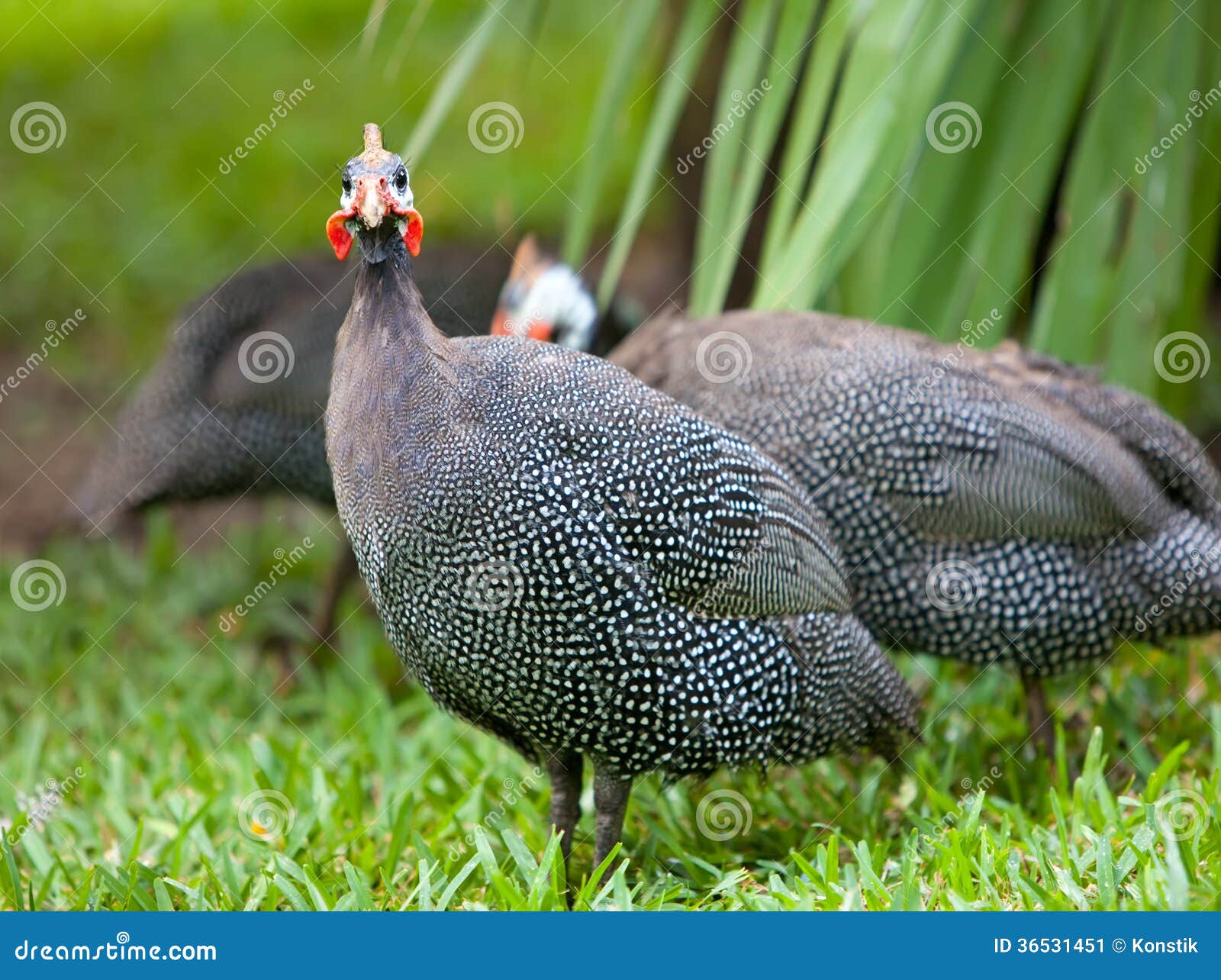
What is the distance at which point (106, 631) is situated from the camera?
5.43 m

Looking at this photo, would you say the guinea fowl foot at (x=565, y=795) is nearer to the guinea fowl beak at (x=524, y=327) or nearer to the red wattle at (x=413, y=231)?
the red wattle at (x=413, y=231)

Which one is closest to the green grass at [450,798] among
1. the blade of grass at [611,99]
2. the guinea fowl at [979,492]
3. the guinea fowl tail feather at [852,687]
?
the guinea fowl tail feather at [852,687]

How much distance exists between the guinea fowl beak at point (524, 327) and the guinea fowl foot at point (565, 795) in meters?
1.55

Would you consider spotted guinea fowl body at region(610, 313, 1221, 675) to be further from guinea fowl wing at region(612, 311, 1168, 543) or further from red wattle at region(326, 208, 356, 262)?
red wattle at region(326, 208, 356, 262)

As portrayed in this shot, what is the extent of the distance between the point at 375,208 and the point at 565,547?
78 cm

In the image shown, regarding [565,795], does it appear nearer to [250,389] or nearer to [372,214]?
[372,214]

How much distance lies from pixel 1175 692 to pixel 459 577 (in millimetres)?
2583

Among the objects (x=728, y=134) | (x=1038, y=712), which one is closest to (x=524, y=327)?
(x=728, y=134)

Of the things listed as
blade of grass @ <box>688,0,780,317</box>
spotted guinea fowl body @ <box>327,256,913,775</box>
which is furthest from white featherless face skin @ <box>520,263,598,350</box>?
spotted guinea fowl body @ <box>327,256,913,775</box>

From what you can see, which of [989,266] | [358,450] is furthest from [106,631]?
[989,266]

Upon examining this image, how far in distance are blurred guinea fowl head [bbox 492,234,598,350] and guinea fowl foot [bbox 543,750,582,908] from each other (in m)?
1.59

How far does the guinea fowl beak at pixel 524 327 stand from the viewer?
4.45 m

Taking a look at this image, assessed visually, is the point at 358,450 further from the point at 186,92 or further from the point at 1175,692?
the point at 186,92

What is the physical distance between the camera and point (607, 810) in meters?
3.24
